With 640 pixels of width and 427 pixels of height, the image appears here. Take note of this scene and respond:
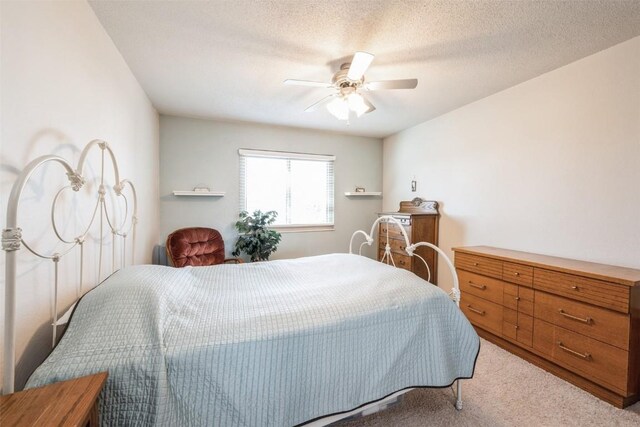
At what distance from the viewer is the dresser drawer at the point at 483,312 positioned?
8.02 ft

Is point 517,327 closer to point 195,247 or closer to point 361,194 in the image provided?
point 361,194

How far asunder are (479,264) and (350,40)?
7.54ft

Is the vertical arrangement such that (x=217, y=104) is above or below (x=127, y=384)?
above

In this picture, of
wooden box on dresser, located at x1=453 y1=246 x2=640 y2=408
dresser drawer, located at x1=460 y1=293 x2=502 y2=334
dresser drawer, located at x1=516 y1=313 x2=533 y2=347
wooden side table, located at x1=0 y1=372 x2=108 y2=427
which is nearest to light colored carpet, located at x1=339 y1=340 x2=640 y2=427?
wooden box on dresser, located at x1=453 y1=246 x2=640 y2=408

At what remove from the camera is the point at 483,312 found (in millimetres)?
2570

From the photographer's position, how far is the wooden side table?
0.70 m

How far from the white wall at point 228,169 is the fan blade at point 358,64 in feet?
7.42

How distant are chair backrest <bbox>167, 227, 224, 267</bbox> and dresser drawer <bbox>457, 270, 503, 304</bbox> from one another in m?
2.84

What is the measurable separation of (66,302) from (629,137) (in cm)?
371

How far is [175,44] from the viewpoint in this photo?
6.39 feet

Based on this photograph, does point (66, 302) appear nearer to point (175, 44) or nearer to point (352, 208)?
point (175, 44)

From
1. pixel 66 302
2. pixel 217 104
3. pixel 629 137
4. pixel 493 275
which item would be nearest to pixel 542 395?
pixel 493 275

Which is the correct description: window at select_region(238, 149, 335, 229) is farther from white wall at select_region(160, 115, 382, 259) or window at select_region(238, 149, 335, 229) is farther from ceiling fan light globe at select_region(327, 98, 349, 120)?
ceiling fan light globe at select_region(327, 98, 349, 120)

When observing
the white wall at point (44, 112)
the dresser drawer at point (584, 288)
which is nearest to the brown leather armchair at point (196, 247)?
the white wall at point (44, 112)
